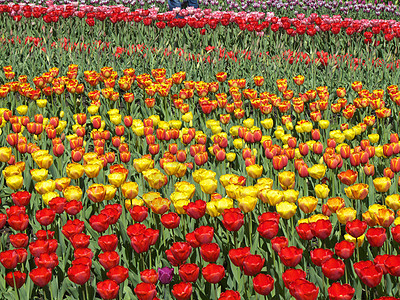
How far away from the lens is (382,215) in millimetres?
2404

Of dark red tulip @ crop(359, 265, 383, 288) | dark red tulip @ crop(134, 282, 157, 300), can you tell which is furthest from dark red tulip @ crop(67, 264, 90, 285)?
dark red tulip @ crop(359, 265, 383, 288)

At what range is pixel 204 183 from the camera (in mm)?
2789

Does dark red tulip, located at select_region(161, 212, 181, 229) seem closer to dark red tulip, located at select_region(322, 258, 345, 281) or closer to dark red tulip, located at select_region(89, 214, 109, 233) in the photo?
dark red tulip, located at select_region(89, 214, 109, 233)

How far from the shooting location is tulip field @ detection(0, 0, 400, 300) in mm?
2262

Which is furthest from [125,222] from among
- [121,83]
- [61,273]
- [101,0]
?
[101,0]

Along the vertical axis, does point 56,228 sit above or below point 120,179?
below

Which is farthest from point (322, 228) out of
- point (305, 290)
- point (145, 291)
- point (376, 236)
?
point (145, 291)

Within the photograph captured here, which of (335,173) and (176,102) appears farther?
(176,102)

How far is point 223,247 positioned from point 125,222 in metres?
0.56

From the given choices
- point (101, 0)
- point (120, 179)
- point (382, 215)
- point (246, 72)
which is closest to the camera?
point (382, 215)

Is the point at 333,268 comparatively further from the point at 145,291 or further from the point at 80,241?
the point at 80,241

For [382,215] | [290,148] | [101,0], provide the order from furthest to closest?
[101,0]
[290,148]
[382,215]

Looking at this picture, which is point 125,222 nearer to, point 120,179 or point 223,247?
point 120,179

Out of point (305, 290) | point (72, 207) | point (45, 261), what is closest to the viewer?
point (305, 290)
